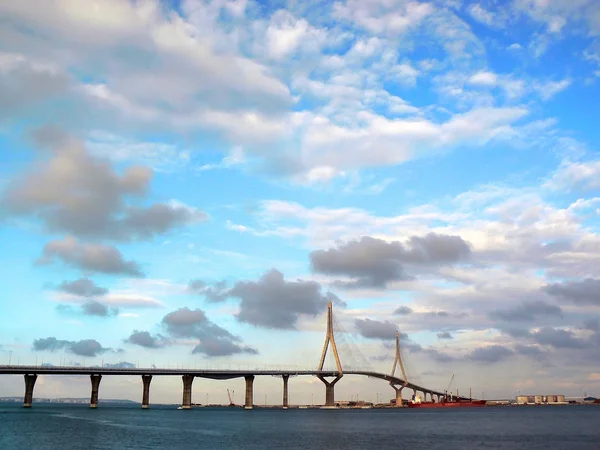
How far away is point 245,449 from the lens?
7331cm

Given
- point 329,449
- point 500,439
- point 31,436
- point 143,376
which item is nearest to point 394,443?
point 329,449

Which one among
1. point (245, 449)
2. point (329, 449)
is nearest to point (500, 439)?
point (329, 449)

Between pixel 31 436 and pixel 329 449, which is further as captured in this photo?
pixel 31 436

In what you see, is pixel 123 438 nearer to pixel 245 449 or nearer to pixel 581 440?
pixel 245 449

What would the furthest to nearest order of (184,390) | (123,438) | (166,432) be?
(184,390) → (166,432) → (123,438)

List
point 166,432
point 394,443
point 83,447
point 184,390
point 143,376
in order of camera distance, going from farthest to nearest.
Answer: point 184,390, point 143,376, point 166,432, point 394,443, point 83,447

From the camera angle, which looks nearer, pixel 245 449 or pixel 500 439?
pixel 245 449

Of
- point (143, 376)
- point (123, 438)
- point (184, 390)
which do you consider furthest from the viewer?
point (184, 390)

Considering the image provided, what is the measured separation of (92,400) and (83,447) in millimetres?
135574

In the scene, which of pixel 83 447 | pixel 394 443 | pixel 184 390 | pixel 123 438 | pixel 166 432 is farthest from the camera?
pixel 184 390

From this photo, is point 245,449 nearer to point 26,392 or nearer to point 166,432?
point 166,432

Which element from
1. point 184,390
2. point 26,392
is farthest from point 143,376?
point 26,392

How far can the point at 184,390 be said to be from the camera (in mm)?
195875

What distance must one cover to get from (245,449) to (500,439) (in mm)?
41520
